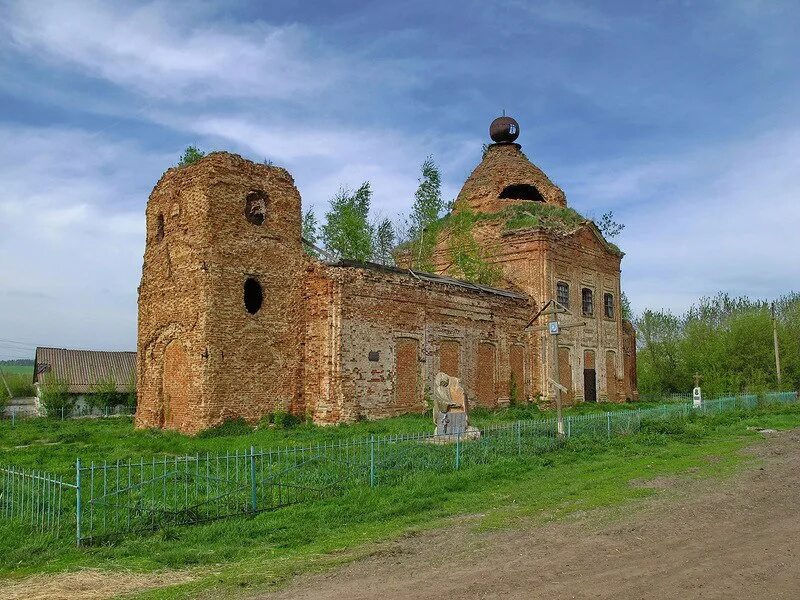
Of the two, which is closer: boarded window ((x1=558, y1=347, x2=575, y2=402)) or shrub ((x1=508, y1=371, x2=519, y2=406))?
shrub ((x1=508, y1=371, x2=519, y2=406))

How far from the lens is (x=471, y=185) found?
117 feet

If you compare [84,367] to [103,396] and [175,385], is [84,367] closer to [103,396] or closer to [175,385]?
[103,396]

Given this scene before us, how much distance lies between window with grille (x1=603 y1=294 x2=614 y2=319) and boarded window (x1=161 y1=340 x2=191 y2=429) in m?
21.0

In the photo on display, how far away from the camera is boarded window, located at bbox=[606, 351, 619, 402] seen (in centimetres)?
3294

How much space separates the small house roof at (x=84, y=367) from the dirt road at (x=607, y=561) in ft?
104

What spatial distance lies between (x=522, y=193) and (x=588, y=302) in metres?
7.01

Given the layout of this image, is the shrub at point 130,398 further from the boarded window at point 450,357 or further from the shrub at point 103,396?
the boarded window at point 450,357

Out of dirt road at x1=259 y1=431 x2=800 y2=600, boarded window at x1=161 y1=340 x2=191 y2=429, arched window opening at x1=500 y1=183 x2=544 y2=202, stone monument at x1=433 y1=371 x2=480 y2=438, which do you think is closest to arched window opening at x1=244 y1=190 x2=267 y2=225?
boarded window at x1=161 y1=340 x2=191 y2=429

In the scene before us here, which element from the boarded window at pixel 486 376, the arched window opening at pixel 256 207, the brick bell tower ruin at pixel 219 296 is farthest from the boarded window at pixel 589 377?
the arched window opening at pixel 256 207

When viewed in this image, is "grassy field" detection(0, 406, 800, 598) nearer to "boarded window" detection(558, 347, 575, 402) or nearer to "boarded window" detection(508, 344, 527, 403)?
"boarded window" detection(508, 344, 527, 403)

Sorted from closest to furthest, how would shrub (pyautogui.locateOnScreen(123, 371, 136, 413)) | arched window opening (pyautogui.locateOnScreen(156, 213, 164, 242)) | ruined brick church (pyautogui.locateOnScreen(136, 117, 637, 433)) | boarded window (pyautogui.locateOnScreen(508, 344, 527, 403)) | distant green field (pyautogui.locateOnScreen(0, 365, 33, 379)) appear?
ruined brick church (pyautogui.locateOnScreen(136, 117, 637, 433))
arched window opening (pyautogui.locateOnScreen(156, 213, 164, 242))
boarded window (pyautogui.locateOnScreen(508, 344, 527, 403))
shrub (pyautogui.locateOnScreen(123, 371, 136, 413))
distant green field (pyautogui.locateOnScreen(0, 365, 33, 379))

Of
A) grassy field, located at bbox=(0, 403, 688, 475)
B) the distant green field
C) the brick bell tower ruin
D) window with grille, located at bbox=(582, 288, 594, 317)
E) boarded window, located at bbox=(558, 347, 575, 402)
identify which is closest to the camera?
grassy field, located at bbox=(0, 403, 688, 475)

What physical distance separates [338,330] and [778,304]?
4532 cm

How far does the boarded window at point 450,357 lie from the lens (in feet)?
78.8
